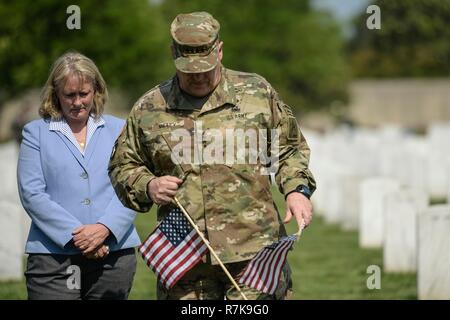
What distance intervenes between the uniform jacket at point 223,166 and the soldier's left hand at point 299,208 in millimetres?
60

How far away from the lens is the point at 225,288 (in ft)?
19.3

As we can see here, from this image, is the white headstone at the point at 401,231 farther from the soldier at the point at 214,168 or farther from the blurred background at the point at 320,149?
the soldier at the point at 214,168

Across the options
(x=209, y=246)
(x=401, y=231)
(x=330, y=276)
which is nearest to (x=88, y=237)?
(x=209, y=246)

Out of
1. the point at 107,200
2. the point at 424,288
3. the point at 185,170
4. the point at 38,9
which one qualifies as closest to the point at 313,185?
the point at 185,170

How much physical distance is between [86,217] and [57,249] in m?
0.25

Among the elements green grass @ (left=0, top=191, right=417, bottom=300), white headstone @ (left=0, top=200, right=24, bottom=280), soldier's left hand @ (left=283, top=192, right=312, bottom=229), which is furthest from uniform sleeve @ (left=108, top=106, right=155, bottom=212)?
white headstone @ (left=0, top=200, right=24, bottom=280)

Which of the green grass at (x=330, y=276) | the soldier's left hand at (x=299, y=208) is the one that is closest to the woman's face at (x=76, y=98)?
the soldier's left hand at (x=299, y=208)

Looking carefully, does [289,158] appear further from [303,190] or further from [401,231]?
[401,231]

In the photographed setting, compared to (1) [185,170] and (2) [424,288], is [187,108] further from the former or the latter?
(2) [424,288]

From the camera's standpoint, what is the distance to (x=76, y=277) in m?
6.60

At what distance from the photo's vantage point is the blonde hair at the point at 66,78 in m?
6.57

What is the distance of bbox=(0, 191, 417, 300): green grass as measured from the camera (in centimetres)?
1129

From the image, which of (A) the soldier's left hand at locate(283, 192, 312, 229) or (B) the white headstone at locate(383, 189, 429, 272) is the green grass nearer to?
(B) the white headstone at locate(383, 189, 429, 272)

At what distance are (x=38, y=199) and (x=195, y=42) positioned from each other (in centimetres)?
152
